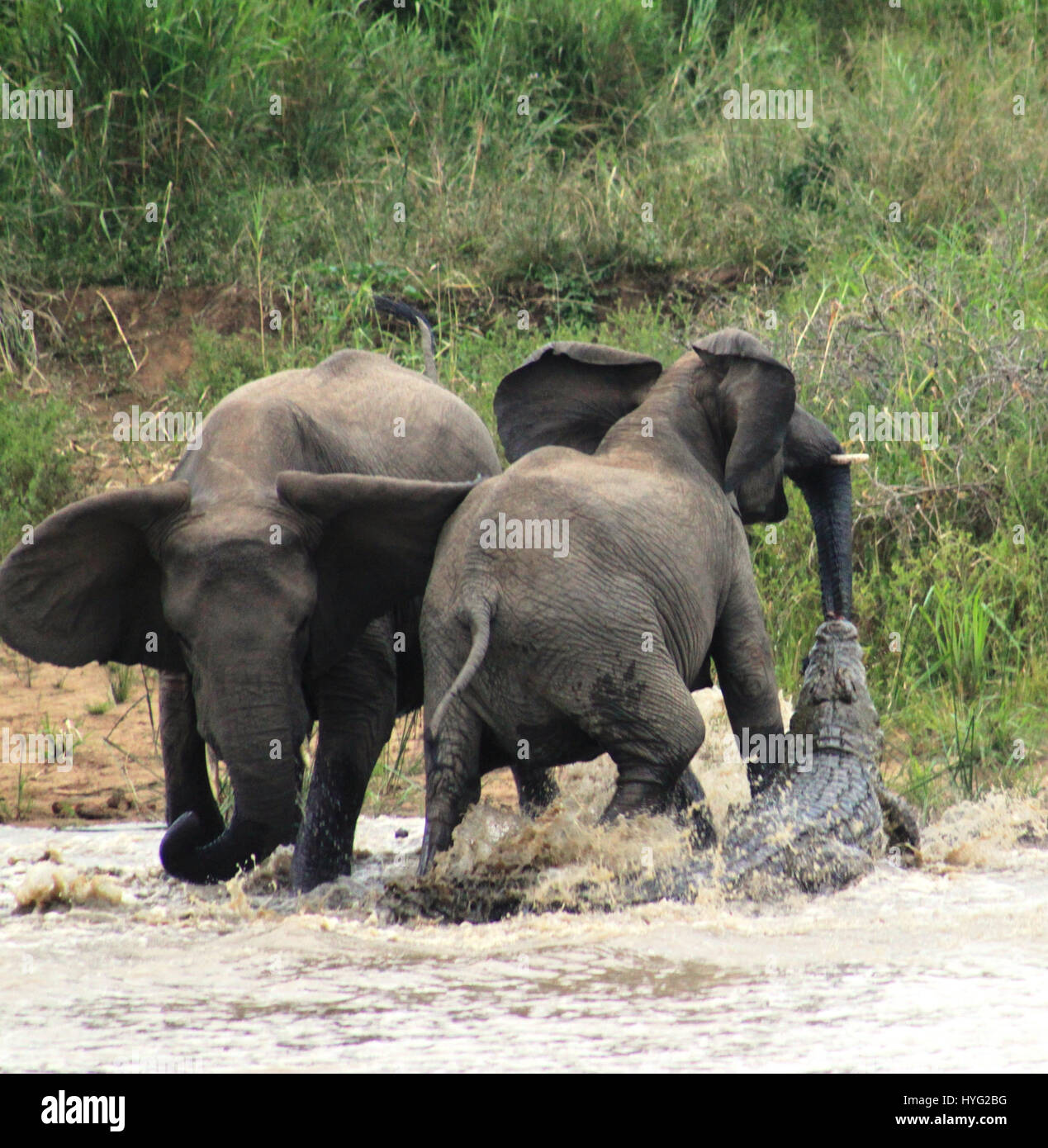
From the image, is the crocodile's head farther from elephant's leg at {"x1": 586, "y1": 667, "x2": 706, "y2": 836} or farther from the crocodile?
elephant's leg at {"x1": 586, "y1": 667, "x2": 706, "y2": 836}

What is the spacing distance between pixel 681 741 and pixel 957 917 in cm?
91

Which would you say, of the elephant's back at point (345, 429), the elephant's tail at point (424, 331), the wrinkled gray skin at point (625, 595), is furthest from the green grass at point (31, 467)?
the wrinkled gray skin at point (625, 595)

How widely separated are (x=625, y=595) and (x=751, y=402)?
85cm

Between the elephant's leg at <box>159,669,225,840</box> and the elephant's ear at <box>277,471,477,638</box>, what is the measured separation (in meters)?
0.63

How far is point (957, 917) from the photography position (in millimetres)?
4879

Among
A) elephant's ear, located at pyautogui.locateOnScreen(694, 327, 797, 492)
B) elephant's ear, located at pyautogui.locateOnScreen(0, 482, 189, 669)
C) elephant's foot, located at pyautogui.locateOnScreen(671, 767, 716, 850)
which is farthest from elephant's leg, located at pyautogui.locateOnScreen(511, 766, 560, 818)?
elephant's ear, located at pyautogui.locateOnScreen(0, 482, 189, 669)

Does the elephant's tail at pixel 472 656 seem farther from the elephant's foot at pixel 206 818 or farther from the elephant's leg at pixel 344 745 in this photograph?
the elephant's foot at pixel 206 818

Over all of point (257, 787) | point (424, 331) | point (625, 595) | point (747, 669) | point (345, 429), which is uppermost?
point (424, 331)

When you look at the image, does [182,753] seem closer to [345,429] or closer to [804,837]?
[345,429]

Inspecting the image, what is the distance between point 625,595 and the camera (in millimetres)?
4820

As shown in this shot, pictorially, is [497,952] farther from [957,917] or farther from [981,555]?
[981,555]

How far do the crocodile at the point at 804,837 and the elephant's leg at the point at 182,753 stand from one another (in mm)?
771

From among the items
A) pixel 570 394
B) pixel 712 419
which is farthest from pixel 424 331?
pixel 712 419

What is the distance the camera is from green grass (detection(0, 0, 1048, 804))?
809 cm
